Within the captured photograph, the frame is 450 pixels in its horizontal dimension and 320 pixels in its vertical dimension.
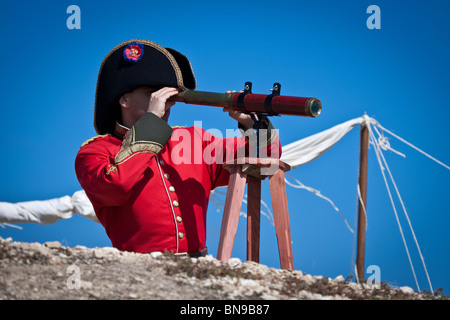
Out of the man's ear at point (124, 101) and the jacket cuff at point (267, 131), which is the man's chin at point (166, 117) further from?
the jacket cuff at point (267, 131)

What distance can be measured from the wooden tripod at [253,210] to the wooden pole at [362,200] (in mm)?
2998

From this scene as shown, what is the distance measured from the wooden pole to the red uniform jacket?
292 cm

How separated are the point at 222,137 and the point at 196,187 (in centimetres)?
35

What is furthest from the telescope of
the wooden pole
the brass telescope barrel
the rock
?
the wooden pole

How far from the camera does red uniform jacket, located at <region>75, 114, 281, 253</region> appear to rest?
9.32ft

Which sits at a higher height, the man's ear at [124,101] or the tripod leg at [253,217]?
the man's ear at [124,101]

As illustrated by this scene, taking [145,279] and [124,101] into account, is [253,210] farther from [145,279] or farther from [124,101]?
[145,279]

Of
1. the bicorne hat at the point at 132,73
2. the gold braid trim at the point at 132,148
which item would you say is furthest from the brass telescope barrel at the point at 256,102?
the gold braid trim at the point at 132,148

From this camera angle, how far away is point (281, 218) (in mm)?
3084

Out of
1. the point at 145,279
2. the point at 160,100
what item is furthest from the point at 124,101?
the point at 145,279

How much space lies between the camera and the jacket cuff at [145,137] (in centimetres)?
284

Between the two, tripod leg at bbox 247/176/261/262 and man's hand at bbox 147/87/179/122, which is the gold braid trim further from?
tripod leg at bbox 247/176/261/262
